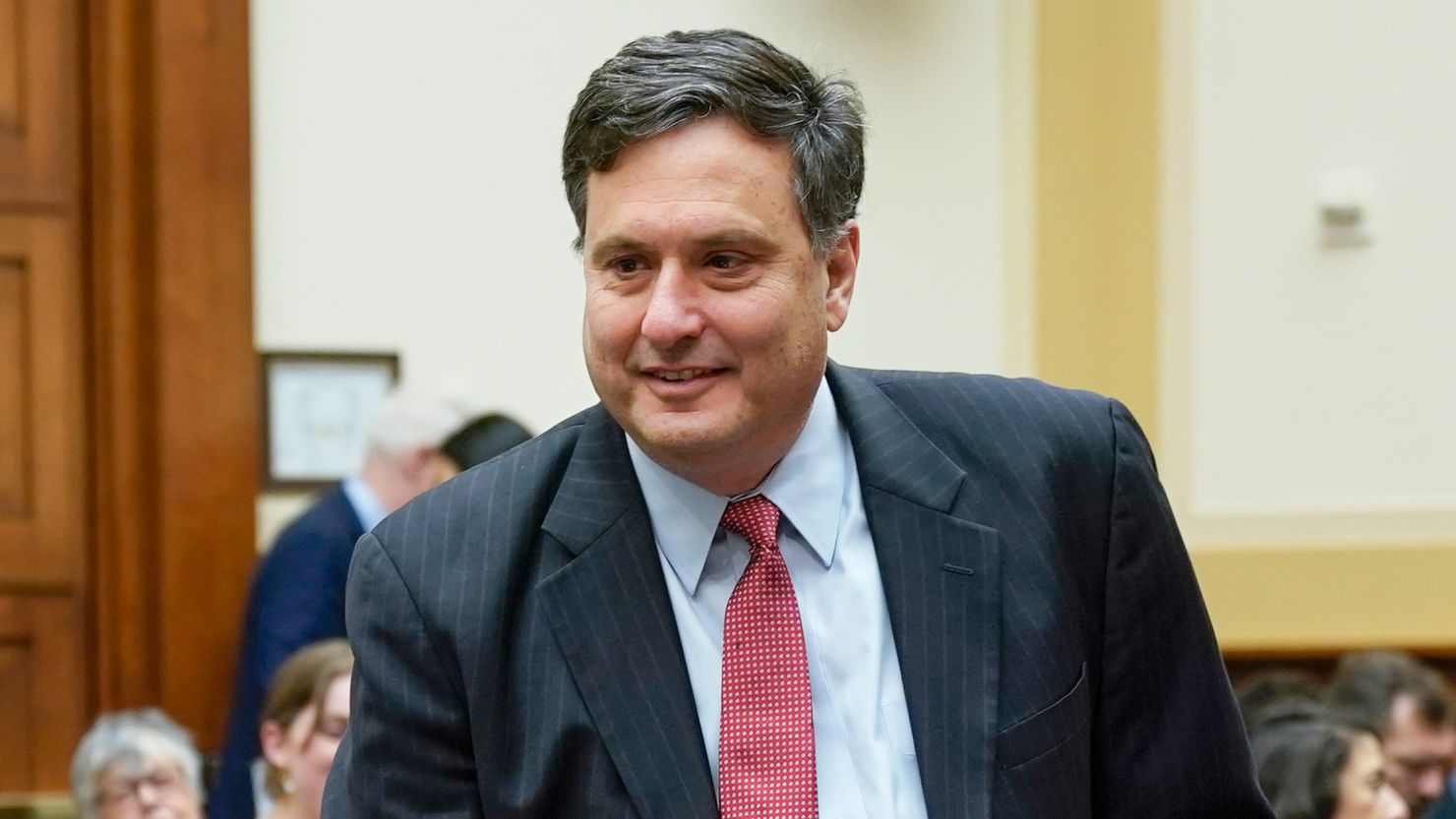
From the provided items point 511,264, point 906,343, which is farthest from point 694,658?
point 906,343

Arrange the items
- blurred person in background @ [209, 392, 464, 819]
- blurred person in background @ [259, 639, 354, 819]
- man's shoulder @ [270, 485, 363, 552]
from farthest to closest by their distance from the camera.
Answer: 1. man's shoulder @ [270, 485, 363, 552]
2. blurred person in background @ [209, 392, 464, 819]
3. blurred person in background @ [259, 639, 354, 819]

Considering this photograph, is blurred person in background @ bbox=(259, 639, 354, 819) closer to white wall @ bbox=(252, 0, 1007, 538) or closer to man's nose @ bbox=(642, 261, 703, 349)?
white wall @ bbox=(252, 0, 1007, 538)

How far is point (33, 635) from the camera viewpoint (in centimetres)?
536

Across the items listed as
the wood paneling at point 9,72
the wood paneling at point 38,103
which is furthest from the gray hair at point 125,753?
the wood paneling at point 9,72

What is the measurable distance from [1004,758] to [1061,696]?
0.29 ft

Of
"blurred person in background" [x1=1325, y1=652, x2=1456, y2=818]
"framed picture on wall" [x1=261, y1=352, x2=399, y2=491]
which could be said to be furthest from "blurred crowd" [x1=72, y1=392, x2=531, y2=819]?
"blurred person in background" [x1=1325, y1=652, x2=1456, y2=818]

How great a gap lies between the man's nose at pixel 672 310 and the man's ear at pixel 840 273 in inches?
7.7

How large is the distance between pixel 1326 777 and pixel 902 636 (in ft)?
8.12

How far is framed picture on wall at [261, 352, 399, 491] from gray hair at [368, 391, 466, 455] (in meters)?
0.27

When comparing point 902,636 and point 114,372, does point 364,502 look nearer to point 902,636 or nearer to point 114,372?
point 114,372

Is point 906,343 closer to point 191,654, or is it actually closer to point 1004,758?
point 191,654

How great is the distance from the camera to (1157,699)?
199cm

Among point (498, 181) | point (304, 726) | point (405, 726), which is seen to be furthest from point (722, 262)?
point (498, 181)

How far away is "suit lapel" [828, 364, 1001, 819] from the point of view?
187 cm
